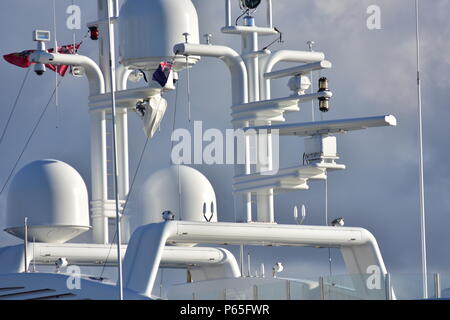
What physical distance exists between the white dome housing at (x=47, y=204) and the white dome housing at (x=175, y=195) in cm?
237

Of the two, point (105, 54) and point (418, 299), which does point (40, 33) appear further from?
point (418, 299)

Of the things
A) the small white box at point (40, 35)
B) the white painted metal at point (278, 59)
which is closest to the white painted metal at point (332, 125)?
the white painted metal at point (278, 59)

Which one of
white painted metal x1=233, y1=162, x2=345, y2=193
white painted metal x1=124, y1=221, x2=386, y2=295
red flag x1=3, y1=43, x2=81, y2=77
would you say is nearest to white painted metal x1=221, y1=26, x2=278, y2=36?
white painted metal x1=233, y1=162, x2=345, y2=193

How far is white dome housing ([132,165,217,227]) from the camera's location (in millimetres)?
67562

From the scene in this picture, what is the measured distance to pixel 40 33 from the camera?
2653 inches

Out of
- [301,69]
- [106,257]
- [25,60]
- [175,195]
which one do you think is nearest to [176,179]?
[175,195]

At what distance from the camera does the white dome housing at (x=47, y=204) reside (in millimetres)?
66500

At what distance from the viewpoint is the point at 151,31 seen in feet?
218

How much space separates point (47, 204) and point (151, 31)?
7.42m

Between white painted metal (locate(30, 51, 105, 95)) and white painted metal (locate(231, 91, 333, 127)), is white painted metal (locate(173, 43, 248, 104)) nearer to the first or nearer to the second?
white painted metal (locate(231, 91, 333, 127))

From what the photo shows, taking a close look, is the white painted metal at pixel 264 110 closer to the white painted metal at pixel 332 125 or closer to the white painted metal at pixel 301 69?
the white painted metal at pixel 301 69

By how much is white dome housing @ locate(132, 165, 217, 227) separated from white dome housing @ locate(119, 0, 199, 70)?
13.9ft

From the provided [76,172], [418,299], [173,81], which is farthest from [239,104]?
[418,299]

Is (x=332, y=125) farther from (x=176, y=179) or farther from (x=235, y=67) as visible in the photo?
(x=176, y=179)
